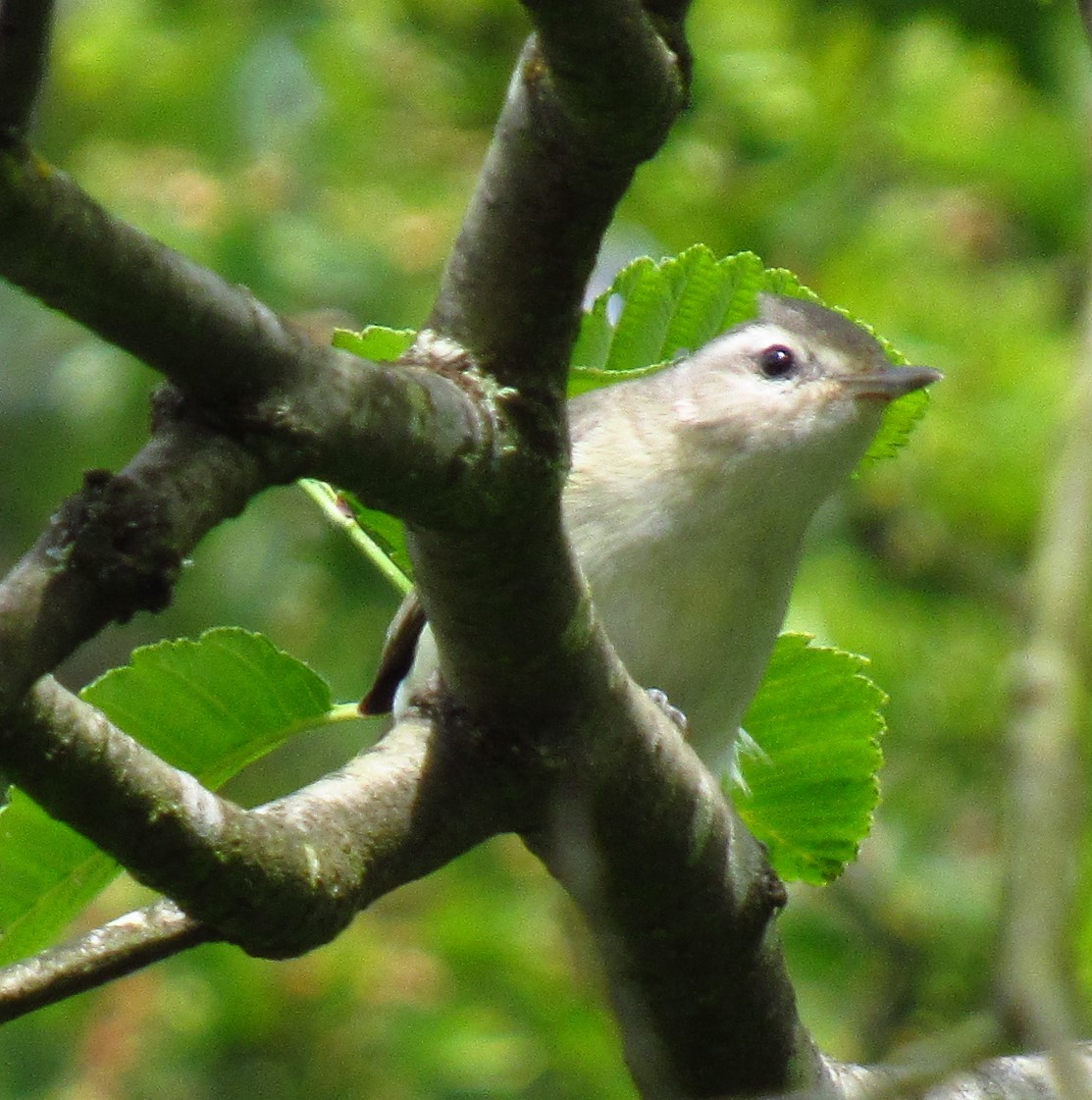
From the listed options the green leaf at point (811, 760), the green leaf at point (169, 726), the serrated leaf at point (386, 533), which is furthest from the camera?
the green leaf at point (811, 760)

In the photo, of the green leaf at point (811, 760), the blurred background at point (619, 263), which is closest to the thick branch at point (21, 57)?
the green leaf at point (811, 760)

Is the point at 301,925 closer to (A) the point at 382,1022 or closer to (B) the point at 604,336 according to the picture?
(B) the point at 604,336

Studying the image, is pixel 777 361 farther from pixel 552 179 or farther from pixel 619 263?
pixel 619 263

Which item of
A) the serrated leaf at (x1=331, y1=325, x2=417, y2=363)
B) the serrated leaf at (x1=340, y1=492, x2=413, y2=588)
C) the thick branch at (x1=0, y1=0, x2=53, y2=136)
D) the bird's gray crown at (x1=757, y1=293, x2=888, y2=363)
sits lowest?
the serrated leaf at (x1=340, y1=492, x2=413, y2=588)

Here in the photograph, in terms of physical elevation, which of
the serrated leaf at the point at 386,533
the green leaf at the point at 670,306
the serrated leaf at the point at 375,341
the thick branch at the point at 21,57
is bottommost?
the serrated leaf at the point at 386,533

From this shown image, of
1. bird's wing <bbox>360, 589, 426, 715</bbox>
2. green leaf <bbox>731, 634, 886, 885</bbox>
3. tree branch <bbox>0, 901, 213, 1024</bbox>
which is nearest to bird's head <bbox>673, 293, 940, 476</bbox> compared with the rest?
green leaf <bbox>731, 634, 886, 885</bbox>

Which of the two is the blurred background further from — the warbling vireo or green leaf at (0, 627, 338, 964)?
green leaf at (0, 627, 338, 964)

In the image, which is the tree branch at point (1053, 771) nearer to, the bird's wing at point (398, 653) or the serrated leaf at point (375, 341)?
the serrated leaf at point (375, 341)
